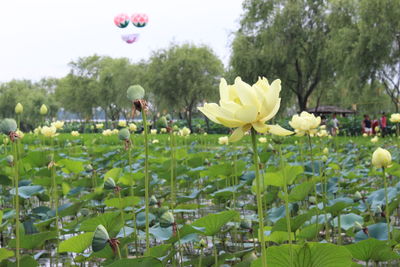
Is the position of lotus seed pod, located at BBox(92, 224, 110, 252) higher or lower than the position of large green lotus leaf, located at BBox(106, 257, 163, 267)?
higher

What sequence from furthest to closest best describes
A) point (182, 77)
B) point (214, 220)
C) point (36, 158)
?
1. point (182, 77)
2. point (36, 158)
3. point (214, 220)

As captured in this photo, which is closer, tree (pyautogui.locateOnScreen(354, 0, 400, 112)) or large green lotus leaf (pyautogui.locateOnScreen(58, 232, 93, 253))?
large green lotus leaf (pyautogui.locateOnScreen(58, 232, 93, 253))

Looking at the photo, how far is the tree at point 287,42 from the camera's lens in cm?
1514

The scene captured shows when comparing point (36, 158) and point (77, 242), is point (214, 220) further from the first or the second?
point (36, 158)

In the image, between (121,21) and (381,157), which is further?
(121,21)

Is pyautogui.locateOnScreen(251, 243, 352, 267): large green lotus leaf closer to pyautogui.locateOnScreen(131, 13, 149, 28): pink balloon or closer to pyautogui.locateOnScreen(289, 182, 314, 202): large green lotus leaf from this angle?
pyautogui.locateOnScreen(289, 182, 314, 202): large green lotus leaf

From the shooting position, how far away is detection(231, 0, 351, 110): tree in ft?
49.7

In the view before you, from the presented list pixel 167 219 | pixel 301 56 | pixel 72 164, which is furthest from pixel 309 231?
pixel 301 56

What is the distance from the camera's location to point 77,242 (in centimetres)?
120

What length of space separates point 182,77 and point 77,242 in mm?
20952

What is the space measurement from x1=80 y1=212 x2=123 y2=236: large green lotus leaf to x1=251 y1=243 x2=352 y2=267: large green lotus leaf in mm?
536

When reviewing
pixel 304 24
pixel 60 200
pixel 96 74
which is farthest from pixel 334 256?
pixel 96 74

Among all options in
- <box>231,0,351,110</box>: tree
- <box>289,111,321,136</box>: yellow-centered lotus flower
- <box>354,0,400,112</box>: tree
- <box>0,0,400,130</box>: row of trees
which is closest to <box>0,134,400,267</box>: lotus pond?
<box>289,111,321,136</box>: yellow-centered lotus flower

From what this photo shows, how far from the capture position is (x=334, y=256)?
2.94ft
